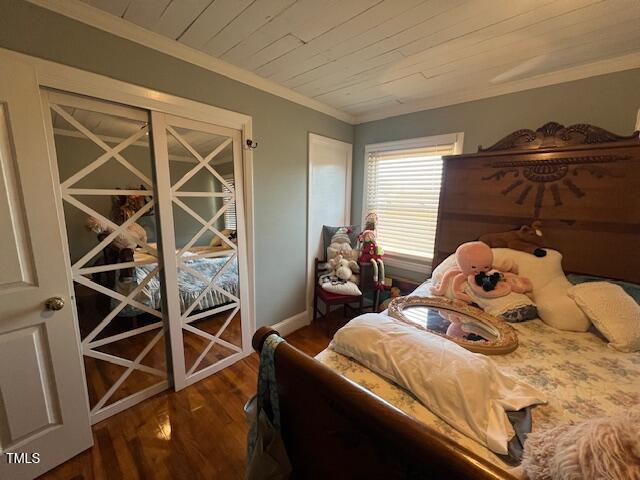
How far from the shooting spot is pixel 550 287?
5.01 ft

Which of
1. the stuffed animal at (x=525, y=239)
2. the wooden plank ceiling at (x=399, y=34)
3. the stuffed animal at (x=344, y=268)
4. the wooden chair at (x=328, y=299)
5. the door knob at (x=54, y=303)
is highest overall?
the wooden plank ceiling at (x=399, y=34)

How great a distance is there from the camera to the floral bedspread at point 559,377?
0.80m

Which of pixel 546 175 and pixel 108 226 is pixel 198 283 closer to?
pixel 108 226

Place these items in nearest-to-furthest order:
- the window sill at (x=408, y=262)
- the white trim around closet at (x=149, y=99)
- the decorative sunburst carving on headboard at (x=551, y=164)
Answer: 1. the white trim around closet at (x=149, y=99)
2. the decorative sunburst carving on headboard at (x=551, y=164)
3. the window sill at (x=408, y=262)

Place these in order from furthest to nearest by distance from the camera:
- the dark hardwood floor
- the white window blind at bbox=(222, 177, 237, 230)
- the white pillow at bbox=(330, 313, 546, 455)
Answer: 1. the white window blind at bbox=(222, 177, 237, 230)
2. the dark hardwood floor
3. the white pillow at bbox=(330, 313, 546, 455)

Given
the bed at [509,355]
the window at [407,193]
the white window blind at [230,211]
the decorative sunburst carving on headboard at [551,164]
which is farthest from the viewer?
the window at [407,193]

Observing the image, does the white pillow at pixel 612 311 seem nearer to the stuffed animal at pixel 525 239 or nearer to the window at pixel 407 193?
the stuffed animal at pixel 525 239

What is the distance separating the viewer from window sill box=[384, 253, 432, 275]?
102 inches

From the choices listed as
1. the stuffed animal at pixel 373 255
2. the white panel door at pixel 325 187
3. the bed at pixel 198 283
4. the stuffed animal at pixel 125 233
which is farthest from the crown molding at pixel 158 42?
the stuffed animal at pixel 373 255

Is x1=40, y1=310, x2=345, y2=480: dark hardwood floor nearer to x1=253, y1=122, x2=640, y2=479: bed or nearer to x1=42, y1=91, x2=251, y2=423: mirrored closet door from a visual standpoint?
x1=42, y1=91, x2=251, y2=423: mirrored closet door

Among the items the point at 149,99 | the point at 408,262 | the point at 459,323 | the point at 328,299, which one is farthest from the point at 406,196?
the point at 149,99

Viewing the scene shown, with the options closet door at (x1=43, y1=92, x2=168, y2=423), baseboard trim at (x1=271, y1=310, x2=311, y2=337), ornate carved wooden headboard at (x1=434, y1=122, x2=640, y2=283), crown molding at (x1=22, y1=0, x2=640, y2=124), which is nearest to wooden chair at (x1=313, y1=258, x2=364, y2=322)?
baseboard trim at (x1=271, y1=310, x2=311, y2=337)

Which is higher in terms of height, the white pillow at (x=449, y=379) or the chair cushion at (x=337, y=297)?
the white pillow at (x=449, y=379)

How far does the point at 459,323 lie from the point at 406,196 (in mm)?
1608
